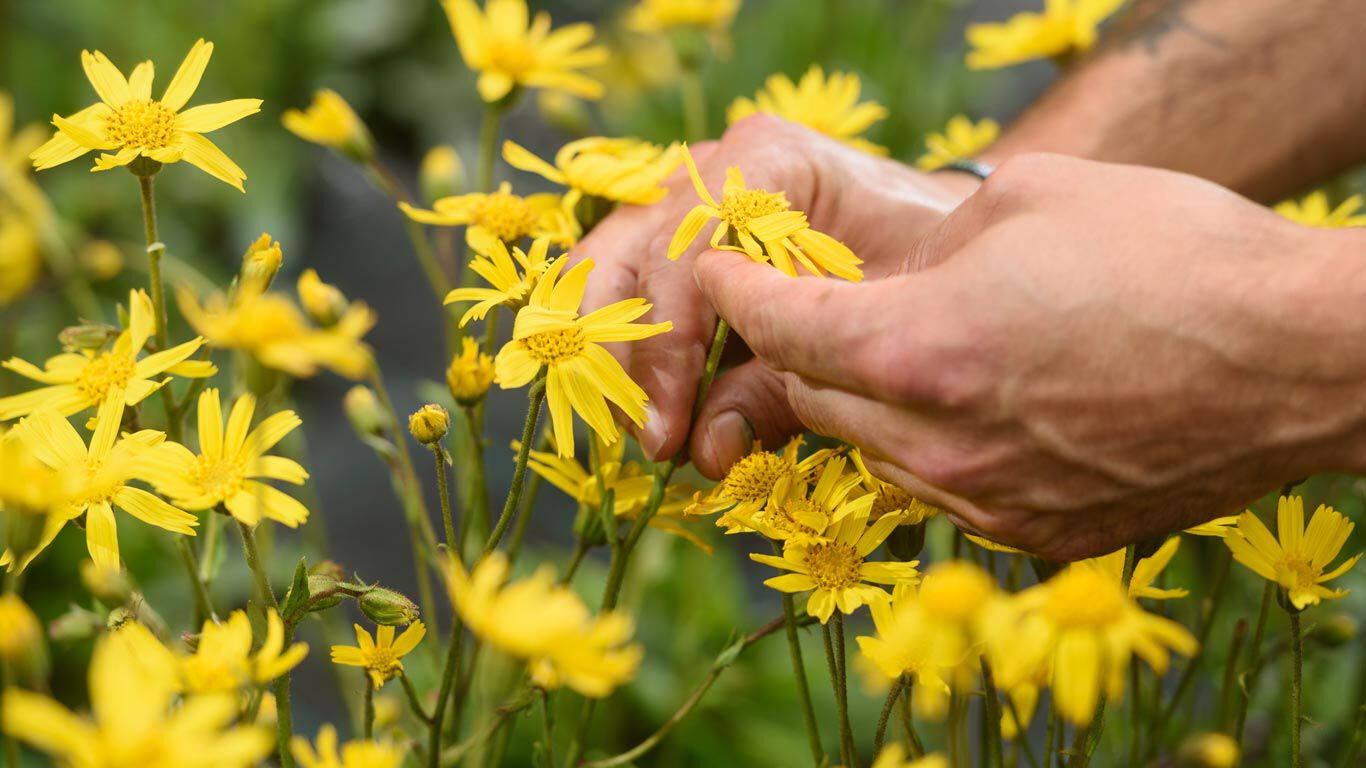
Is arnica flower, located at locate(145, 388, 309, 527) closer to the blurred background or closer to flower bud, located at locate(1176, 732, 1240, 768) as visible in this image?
the blurred background

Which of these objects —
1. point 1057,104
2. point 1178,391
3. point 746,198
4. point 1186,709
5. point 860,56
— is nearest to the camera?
point 1178,391

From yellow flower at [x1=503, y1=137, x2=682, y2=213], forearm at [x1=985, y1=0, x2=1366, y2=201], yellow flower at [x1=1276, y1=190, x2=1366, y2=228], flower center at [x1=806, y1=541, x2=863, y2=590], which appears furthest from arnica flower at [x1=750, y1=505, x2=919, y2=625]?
forearm at [x1=985, y1=0, x2=1366, y2=201]

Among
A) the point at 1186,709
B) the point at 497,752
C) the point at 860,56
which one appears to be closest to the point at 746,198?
the point at 497,752

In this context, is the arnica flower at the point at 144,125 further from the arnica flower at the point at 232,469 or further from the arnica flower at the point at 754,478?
the arnica flower at the point at 754,478

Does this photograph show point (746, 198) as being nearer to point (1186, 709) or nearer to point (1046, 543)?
point (1046, 543)

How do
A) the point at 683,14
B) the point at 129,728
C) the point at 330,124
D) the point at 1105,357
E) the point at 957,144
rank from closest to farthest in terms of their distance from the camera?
the point at 129,728 < the point at 1105,357 < the point at 330,124 < the point at 957,144 < the point at 683,14

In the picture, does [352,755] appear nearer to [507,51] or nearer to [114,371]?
[114,371]

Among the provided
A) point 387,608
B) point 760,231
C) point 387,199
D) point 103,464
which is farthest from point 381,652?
point 387,199
